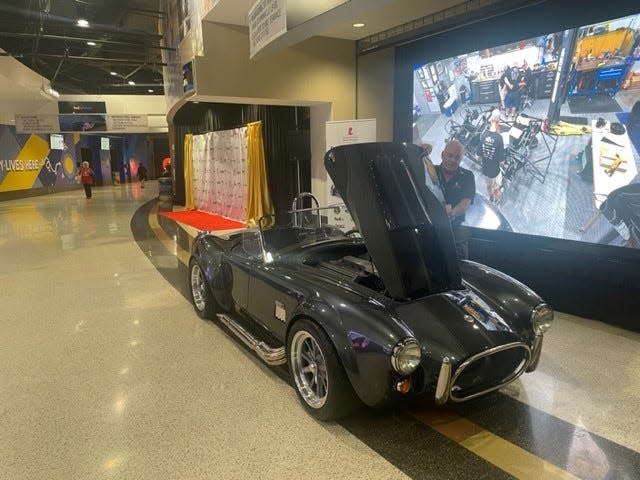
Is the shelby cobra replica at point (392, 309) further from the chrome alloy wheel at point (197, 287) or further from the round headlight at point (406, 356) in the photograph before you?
the chrome alloy wheel at point (197, 287)

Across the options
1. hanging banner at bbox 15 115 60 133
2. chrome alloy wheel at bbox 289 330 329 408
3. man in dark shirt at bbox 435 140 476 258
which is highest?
hanging banner at bbox 15 115 60 133

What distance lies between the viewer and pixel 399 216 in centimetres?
229

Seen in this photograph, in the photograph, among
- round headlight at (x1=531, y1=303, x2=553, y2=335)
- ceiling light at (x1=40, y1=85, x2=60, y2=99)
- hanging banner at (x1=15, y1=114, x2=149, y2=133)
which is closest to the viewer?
round headlight at (x1=531, y1=303, x2=553, y2=335)

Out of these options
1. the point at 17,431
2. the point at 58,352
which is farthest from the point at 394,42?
the point at 17,431

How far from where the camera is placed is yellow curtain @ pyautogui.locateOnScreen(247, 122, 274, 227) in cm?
848

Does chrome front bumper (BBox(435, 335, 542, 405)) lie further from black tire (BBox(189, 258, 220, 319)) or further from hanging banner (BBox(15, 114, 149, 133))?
hanging banner (BBox(15, 114, 149, 133))

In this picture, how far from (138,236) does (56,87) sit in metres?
14.5

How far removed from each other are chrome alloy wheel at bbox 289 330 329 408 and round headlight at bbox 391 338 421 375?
0.45m

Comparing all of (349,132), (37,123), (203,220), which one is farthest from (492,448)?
(37,123)

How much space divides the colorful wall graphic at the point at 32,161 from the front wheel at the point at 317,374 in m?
18.5

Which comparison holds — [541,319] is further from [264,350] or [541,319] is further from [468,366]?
[264,350]

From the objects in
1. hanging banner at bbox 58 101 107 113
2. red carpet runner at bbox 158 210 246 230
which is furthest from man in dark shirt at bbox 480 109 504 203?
hanging banner at bbox 58 101 107 113

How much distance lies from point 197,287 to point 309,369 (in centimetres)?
193

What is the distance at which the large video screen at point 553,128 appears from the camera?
133 inches
